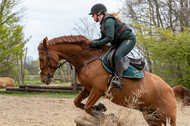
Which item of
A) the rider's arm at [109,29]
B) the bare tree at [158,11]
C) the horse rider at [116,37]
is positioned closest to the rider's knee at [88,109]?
the horse rider at [116,37]

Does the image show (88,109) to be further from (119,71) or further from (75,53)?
(75,53)

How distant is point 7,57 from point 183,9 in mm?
14710

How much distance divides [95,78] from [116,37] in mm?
853

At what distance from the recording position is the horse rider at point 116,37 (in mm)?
3949

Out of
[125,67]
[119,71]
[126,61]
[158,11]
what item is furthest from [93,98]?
[158,11]

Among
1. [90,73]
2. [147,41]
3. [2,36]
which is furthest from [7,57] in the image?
[90,73]

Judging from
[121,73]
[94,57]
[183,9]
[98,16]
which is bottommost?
[121,73]

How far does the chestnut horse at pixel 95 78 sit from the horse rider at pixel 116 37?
0.67ft

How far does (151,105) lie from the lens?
431cm

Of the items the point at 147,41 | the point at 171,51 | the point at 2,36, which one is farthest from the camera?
the point at 2,36

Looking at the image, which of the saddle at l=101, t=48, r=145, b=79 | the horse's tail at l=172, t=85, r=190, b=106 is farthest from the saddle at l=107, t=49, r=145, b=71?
the horse's tail at l=172, t=85, r=190, b=106

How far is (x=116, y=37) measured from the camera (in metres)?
4.18

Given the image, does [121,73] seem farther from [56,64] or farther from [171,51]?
[171,51]

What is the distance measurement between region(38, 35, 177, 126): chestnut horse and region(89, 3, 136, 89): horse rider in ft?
0.67
